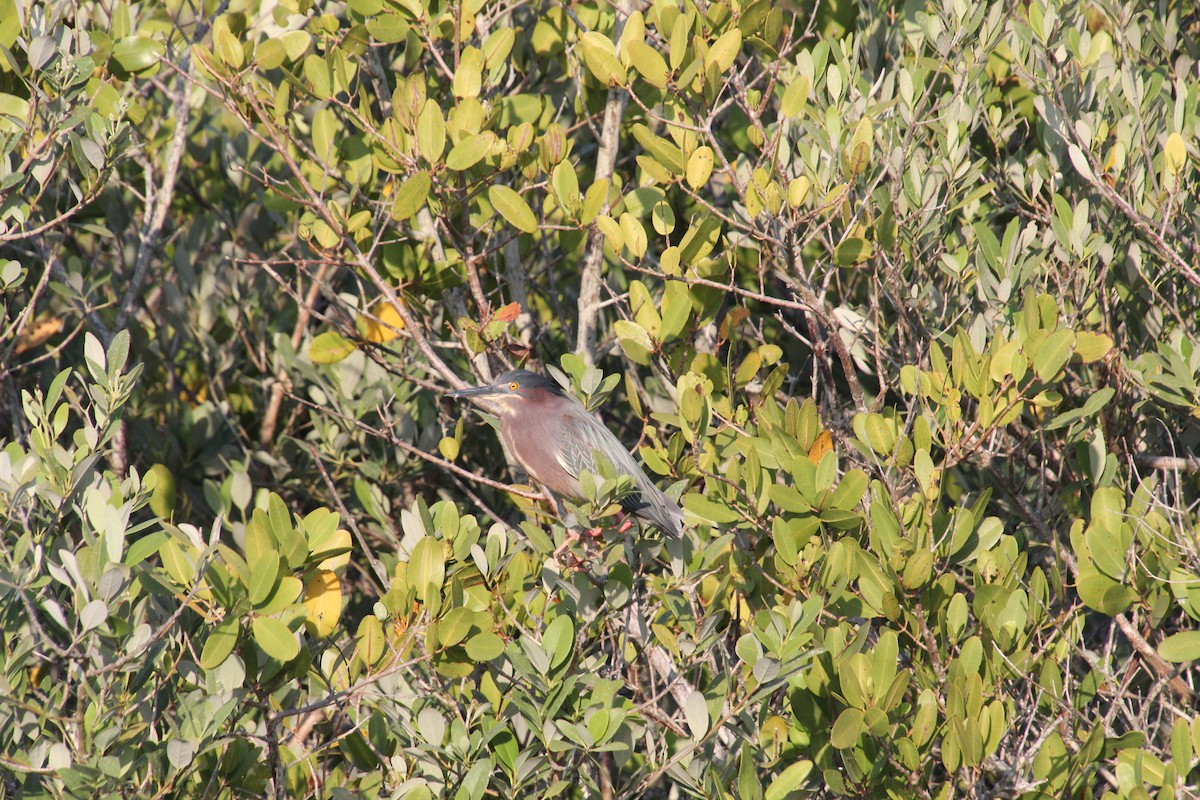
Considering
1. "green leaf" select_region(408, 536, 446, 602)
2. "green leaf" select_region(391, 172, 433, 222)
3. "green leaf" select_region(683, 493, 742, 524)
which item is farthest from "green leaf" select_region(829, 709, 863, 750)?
"green leaf" select_region(391, 172, 433, 222)

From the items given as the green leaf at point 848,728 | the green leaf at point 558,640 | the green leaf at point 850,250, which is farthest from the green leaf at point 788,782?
the green leaf at point 850,250

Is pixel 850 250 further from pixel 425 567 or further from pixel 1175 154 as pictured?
pixel 425 567

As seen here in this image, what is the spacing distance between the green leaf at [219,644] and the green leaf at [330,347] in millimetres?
2235

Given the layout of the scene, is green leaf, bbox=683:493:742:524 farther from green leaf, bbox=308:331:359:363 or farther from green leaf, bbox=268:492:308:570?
green leaf, bbox=308:331:359:363

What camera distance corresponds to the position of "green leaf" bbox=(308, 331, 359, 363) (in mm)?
5320

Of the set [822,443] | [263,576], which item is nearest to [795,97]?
[822,443]

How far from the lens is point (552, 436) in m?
5.46

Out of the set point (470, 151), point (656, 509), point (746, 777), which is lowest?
point (656, 509)

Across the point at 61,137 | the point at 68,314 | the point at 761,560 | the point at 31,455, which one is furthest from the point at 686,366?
the point at 68,314

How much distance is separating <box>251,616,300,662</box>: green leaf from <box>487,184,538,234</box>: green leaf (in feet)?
6.51

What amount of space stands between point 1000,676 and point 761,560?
1.00 meters

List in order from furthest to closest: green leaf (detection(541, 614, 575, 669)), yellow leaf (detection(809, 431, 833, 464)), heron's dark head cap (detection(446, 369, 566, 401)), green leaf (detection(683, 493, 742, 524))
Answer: heron's dark head cap (detection(446, 369, 566, 401)), yellow leaf (detection(809, 431, 833, 464)), green leaf (detection(683, 493, 742, 524)), green leaf (detection(541, 614, 575, 669))

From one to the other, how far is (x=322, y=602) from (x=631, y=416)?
2.92 meters

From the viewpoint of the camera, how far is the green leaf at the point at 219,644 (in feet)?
10.6
